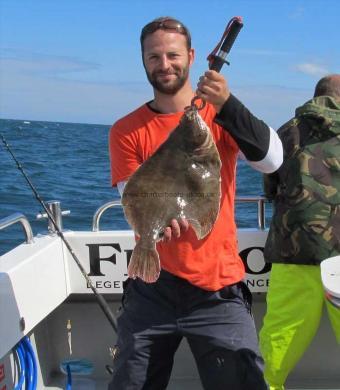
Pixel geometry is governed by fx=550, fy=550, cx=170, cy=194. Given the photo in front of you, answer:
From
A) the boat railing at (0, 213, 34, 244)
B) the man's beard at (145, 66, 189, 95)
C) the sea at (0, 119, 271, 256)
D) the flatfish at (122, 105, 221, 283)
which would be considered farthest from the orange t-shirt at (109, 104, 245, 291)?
the sea at (0, 119, 271, 256)

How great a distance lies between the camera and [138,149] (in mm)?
2689

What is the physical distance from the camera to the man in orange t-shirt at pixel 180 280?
8.50ft

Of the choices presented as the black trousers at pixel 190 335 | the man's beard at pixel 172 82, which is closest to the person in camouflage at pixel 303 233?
the black trousers at pixel 190 335

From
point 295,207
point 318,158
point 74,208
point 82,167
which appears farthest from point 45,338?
point 82,167

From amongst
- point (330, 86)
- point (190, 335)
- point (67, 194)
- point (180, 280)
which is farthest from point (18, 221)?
point (67, 194)

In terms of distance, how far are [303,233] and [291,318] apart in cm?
52

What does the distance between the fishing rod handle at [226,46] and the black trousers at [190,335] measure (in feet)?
3.40

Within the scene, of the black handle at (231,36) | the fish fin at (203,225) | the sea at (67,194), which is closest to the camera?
the black handle at (231,36)

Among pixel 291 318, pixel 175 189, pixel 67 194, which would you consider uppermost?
pixel 175 189

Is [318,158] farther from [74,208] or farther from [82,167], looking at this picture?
[82,167]

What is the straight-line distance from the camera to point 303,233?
334 centimetres

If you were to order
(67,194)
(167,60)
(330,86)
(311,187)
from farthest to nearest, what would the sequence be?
(67,194) < (330,86) < (311,187) < (167,60)

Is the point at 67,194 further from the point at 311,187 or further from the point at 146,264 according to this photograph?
the point at 146,264

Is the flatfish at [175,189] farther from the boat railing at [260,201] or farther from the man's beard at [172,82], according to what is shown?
the boat railing at [260,201]
